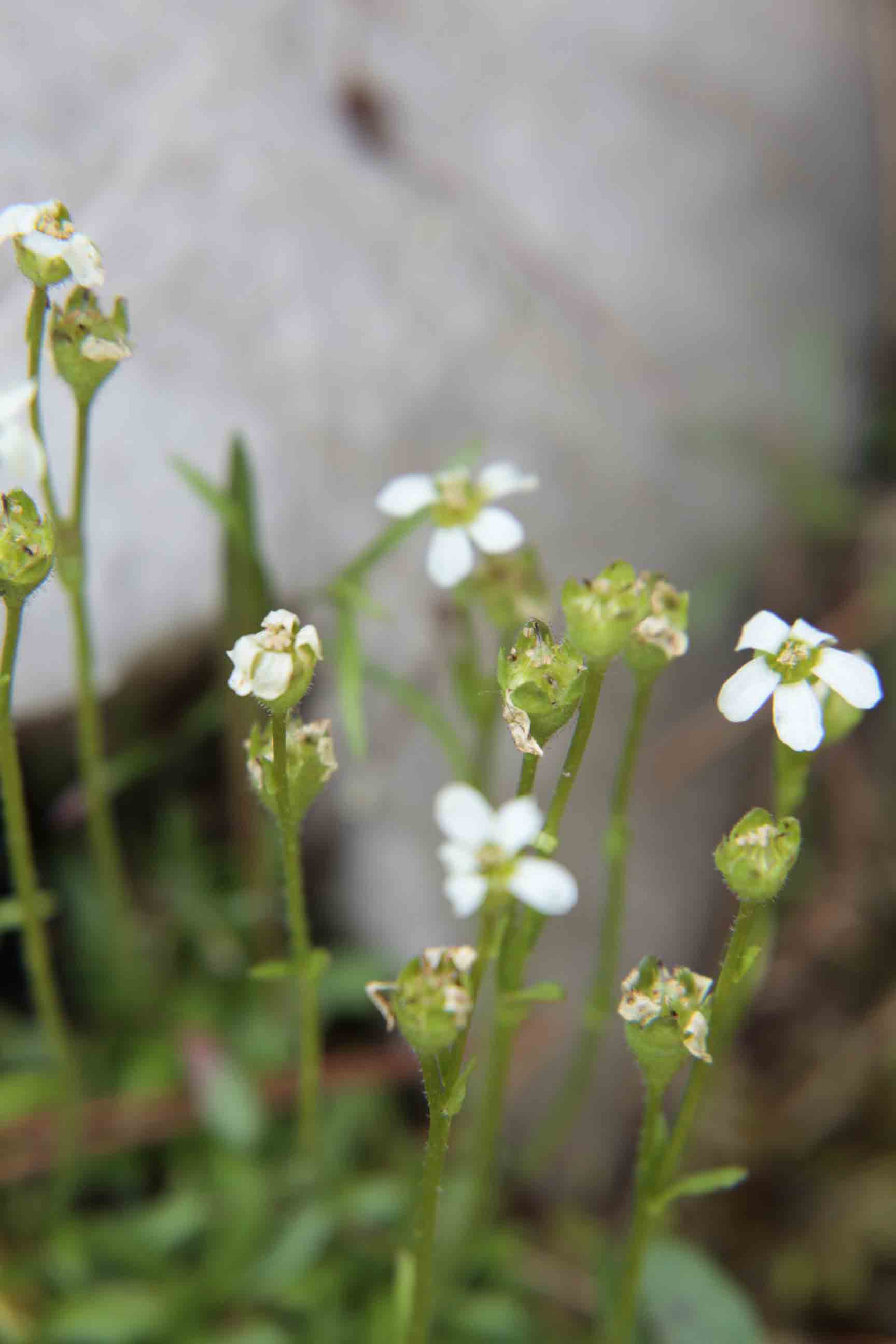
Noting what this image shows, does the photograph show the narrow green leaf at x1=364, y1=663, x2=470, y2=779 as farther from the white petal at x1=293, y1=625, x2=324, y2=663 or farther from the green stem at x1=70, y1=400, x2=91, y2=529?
the white petal at x1=293, y1=625, x2=324, y2=663

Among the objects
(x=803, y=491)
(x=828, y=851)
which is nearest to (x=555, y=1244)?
(x=828, y=851)

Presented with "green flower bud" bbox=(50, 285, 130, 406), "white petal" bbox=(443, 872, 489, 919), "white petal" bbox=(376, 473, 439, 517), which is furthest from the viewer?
"white petal" bbox=(376, 473, 439, 517)

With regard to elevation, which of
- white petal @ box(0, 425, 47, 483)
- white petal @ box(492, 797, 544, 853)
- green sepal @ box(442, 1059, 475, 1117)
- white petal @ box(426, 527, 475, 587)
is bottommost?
green sepal @ box(442, 1059, 475, 1117)

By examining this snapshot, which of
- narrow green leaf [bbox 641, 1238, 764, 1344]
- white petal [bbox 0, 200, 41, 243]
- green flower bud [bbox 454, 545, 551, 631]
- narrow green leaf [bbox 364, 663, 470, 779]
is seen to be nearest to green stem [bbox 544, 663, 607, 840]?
green flower bud [bbox 454, 545, 551, 631]

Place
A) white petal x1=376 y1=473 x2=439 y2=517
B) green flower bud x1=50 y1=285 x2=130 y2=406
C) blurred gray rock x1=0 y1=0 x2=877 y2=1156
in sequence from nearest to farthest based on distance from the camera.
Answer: green flower bud x1=50 y1=285 x2=130 y2=406
white petal x1=376 y1=473 x2=439 y2=517
blurred gray rock x1=0 y1=0 x2=877 y2=1156

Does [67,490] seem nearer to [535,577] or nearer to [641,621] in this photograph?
[535,577]

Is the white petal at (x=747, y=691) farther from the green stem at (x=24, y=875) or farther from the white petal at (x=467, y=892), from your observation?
the green stem at (x=24, y=875)

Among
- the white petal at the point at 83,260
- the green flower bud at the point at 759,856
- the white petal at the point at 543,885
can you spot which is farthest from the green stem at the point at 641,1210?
the white petal at the point at 83,260

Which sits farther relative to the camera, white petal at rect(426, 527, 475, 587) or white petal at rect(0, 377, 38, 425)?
white petal at rect(426, 527, 475, 587)
